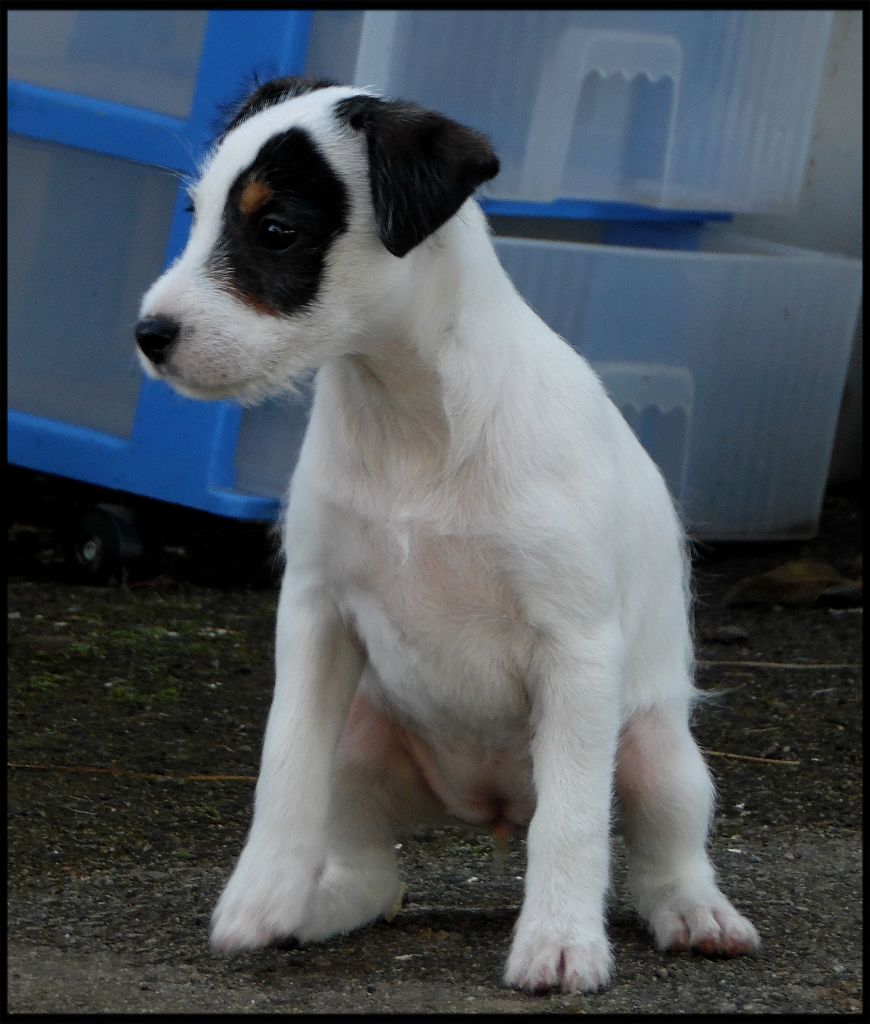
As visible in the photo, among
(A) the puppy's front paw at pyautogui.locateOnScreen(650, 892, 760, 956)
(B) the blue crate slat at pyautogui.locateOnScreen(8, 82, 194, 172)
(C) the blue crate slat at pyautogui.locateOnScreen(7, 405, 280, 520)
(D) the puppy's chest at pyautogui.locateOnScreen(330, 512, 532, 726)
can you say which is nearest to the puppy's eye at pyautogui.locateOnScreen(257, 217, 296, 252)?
(D) the puppy's chest at pyautogui.locateOnScreen(330, 512, 532, 726)

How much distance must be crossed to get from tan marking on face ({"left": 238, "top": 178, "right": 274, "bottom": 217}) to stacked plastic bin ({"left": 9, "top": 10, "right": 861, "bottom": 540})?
2.51m

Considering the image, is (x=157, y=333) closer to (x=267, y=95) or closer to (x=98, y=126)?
(x=267, y=95)

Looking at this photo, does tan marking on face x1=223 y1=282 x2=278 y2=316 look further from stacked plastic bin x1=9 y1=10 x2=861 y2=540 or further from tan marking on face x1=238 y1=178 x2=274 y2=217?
stacked plastic bin x1=9 y1=10 x2=861 y2=540

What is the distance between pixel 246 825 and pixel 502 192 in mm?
2604

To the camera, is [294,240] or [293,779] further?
[293,779]

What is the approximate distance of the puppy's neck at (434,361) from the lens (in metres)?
3.04

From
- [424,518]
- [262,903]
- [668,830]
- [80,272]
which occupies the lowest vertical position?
[262,903]

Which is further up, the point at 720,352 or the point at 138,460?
the point at 720,352

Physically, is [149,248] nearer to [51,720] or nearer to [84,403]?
[84,403]

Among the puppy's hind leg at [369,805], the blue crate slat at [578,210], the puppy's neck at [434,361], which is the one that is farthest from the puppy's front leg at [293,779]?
the blue crate slat at [578,210]

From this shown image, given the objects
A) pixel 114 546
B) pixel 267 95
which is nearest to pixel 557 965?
pixel 267 95

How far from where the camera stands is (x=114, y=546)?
6078mm

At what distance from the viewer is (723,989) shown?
2.96 m

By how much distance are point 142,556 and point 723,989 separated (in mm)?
3605
